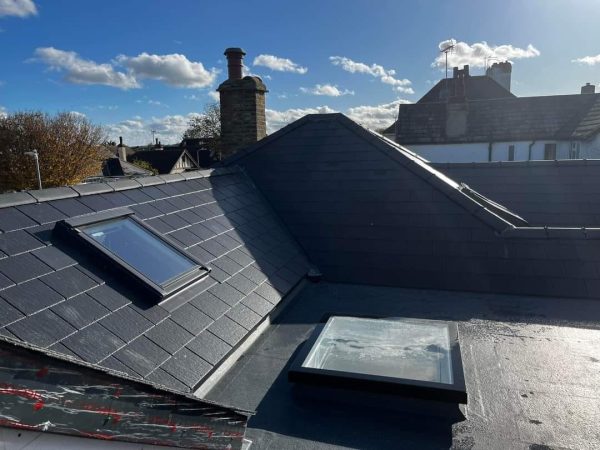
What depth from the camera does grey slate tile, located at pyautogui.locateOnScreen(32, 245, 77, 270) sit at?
3541mm

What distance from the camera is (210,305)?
4.21 metres

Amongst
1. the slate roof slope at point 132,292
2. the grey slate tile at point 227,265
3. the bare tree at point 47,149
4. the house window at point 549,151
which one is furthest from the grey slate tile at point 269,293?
the house window at point 549,151

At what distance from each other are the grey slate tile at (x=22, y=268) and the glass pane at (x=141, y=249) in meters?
0.66

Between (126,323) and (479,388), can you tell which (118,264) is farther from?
(479,388)

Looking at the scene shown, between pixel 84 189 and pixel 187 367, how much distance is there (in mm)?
2732

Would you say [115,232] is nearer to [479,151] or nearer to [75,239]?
[75,239]

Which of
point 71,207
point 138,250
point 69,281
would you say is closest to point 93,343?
point 69,281

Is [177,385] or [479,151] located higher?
[479,151]

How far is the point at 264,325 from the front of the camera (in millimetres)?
4809

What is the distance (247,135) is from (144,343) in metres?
6.80

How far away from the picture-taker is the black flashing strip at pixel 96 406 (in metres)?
1.86

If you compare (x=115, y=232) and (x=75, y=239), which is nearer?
(x=75, y=239)

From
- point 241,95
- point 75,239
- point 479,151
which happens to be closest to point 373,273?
point 75,239

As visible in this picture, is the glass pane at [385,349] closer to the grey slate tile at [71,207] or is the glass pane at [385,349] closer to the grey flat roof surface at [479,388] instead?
the grey flat roof surface at [479,388]
